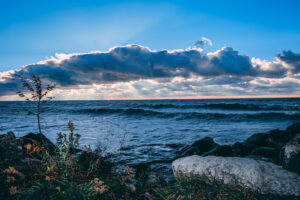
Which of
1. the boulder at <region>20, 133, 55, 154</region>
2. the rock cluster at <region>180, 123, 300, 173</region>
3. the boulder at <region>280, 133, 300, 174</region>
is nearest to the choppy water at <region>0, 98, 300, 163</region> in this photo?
the boulder at <region>20, 133, 55, 154</region>

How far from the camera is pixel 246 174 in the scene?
8.93ft

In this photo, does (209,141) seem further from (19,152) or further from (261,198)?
(19,152)

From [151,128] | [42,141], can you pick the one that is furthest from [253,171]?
[151,128]

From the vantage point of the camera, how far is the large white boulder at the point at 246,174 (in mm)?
2449

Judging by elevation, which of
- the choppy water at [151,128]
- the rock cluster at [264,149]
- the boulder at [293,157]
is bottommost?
the choppy water at [151,128]

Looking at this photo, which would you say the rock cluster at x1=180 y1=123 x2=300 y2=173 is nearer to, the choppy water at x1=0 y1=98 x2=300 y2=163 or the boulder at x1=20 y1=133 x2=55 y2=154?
the choppy water at x1=0 y1=98 x2=300 y2=163

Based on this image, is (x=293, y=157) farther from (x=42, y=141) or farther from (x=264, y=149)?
(x=42, y=141)

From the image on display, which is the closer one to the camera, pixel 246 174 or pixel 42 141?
pixel 246 174

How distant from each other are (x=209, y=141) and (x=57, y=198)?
6550 mm

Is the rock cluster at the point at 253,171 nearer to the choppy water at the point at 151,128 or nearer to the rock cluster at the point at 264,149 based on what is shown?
the rock cluster at the point at 264,149

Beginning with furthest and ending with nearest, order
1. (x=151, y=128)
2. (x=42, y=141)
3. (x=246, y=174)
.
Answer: (x=151, y=128) → (x=42, y=141) → (x=246, y=174)

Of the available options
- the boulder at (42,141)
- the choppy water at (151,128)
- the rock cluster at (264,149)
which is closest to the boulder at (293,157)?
the rock cluster at (264,149)

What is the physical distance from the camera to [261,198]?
90.7 inches

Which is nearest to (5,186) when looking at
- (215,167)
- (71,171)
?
(71,171)
